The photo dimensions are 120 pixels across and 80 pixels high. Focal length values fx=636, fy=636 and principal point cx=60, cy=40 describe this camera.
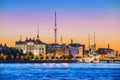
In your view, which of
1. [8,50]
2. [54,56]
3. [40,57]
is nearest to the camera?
[8,50]

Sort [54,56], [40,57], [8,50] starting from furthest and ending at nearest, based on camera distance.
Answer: [54,56] < [40,57] < [8,50]

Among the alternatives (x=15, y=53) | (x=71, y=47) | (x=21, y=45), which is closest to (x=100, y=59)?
(x=71, y=47)

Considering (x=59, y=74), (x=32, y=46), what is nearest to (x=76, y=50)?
(x=32, y=46)

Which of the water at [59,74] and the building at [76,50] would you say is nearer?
the water at [59,74]

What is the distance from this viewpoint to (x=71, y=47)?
5722 centimetres

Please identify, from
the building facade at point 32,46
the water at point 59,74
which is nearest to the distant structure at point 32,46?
the building facade at point 32,46

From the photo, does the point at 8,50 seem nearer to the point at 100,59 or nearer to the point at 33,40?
the point at 33,40

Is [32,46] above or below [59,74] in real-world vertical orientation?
above

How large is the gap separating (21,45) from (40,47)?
1657mm

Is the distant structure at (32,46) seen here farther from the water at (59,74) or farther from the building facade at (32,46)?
the water at (59,74)

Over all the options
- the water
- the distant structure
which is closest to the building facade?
the distant structure

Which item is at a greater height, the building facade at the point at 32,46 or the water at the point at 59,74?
the building facade at the point at 32,46

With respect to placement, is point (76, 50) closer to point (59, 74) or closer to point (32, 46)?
point (32, 46)

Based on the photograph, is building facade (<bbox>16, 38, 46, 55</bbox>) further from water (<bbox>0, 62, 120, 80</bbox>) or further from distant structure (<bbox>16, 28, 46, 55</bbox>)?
water (<bbox>0, 62, 120, 80</bbox>)
